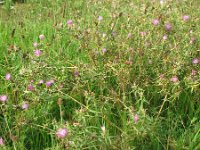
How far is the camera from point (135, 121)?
1.58 m

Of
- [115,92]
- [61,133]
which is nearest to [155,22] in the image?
[115,92]

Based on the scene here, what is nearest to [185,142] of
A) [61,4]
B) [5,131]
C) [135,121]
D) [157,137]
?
[157,137]

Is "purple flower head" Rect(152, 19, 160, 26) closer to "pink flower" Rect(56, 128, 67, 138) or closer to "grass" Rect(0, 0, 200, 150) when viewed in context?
"grass" Rect(0, 0, 200, 150)

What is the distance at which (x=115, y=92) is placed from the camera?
1.86m

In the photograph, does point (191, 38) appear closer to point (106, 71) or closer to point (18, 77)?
point (106, 71)

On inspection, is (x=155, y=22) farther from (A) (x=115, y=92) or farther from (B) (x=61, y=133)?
(B) (x=61, y=133)

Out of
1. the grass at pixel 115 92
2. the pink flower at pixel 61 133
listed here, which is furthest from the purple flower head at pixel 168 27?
the pink flower at pixel 61 133

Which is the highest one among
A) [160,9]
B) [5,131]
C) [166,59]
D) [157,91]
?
[160,9]

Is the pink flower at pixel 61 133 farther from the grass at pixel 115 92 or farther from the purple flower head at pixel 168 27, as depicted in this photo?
the purple flower head at pixel 168 27

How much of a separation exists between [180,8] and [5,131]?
4.96ft

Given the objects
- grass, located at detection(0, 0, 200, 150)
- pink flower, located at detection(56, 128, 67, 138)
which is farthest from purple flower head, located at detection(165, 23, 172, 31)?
pink flower, located at detection(56, 128, 67, 138)

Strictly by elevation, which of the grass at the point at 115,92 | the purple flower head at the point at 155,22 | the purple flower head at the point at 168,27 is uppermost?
the purple flower head at the point at 155,22

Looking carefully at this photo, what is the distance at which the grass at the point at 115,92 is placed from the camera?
1.71 m

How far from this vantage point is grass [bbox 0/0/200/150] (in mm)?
1705
